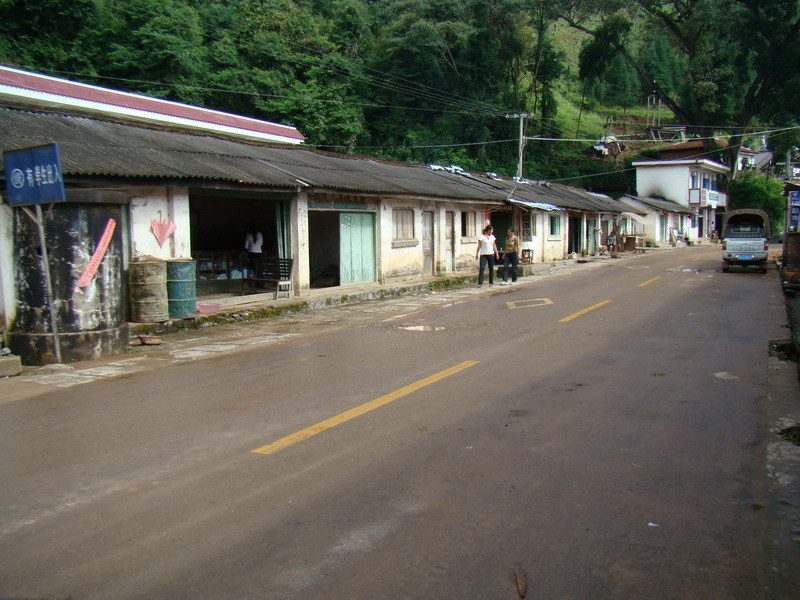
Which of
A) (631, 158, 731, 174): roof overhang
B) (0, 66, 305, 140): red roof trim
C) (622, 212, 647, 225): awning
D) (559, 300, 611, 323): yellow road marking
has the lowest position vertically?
(559, 300, 611, 323): yellow road marking

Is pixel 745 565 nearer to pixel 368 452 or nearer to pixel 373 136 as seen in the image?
pixel 368 452

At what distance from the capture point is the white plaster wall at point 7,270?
9.14m

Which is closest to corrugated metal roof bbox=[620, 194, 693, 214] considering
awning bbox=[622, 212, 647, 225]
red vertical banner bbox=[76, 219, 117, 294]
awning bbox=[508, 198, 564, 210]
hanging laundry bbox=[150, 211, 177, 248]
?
awning bbox=[622, 212, 647, 225]

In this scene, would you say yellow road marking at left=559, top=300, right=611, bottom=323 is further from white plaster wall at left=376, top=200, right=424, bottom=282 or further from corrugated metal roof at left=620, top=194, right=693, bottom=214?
corrugated metal roof at left=620, top=194, right=693, bottom=214

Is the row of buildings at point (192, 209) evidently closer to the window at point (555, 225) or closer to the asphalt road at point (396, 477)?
the asphalt road at point (396, 477)

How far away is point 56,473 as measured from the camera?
4859 mm

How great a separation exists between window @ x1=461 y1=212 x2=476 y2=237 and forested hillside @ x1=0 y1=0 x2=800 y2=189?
11.6 meters

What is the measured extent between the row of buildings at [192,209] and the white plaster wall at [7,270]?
23 millimetres

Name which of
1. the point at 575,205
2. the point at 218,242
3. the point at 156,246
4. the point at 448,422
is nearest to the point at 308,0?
the point at 575,205

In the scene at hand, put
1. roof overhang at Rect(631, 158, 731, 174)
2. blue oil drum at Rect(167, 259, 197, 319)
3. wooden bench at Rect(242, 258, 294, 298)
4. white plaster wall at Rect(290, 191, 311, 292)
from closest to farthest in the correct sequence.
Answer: blue oil drum at Rect(167, 259, 197, 319) → wooden bench at Rect(242, 258, 294, 298) → white plaster wall at Rect(290, 191, 311, 292) → roof overhang at Rect(631, 158, 731, 174)

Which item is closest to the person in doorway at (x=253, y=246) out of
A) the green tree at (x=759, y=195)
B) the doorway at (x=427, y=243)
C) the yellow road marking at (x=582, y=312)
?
the doorway at (x=427, y=243)

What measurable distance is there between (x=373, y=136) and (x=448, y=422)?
40.4 meters

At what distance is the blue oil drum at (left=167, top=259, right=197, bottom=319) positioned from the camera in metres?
11.9

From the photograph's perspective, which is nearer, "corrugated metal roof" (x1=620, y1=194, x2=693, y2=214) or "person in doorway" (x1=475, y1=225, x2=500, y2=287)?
"person in doorway" (x1=475, y1=225, x2=500, y2=287)
